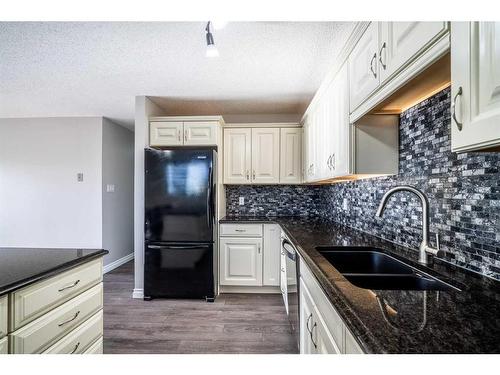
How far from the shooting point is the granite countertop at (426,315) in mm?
597

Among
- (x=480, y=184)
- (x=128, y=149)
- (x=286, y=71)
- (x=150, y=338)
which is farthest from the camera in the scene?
(x=128, y=149)

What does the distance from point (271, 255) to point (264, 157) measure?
123 centimetres

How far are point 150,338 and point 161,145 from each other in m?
2.06

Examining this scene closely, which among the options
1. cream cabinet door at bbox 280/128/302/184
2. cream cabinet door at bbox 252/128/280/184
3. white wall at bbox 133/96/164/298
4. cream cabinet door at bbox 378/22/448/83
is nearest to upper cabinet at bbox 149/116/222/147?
white wall at bbox 133/96/164/298

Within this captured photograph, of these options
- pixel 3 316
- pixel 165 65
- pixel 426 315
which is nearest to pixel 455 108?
pixel 426 315

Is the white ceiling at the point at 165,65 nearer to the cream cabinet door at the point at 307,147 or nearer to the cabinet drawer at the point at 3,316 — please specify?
the cream cabinet door at the point at 307,147

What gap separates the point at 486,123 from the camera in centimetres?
67

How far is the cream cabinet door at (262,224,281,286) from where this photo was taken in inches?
128

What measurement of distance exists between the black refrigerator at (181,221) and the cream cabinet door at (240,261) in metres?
0.24

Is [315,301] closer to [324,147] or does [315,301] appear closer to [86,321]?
[86,321]

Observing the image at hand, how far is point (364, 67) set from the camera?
4.68 feet
